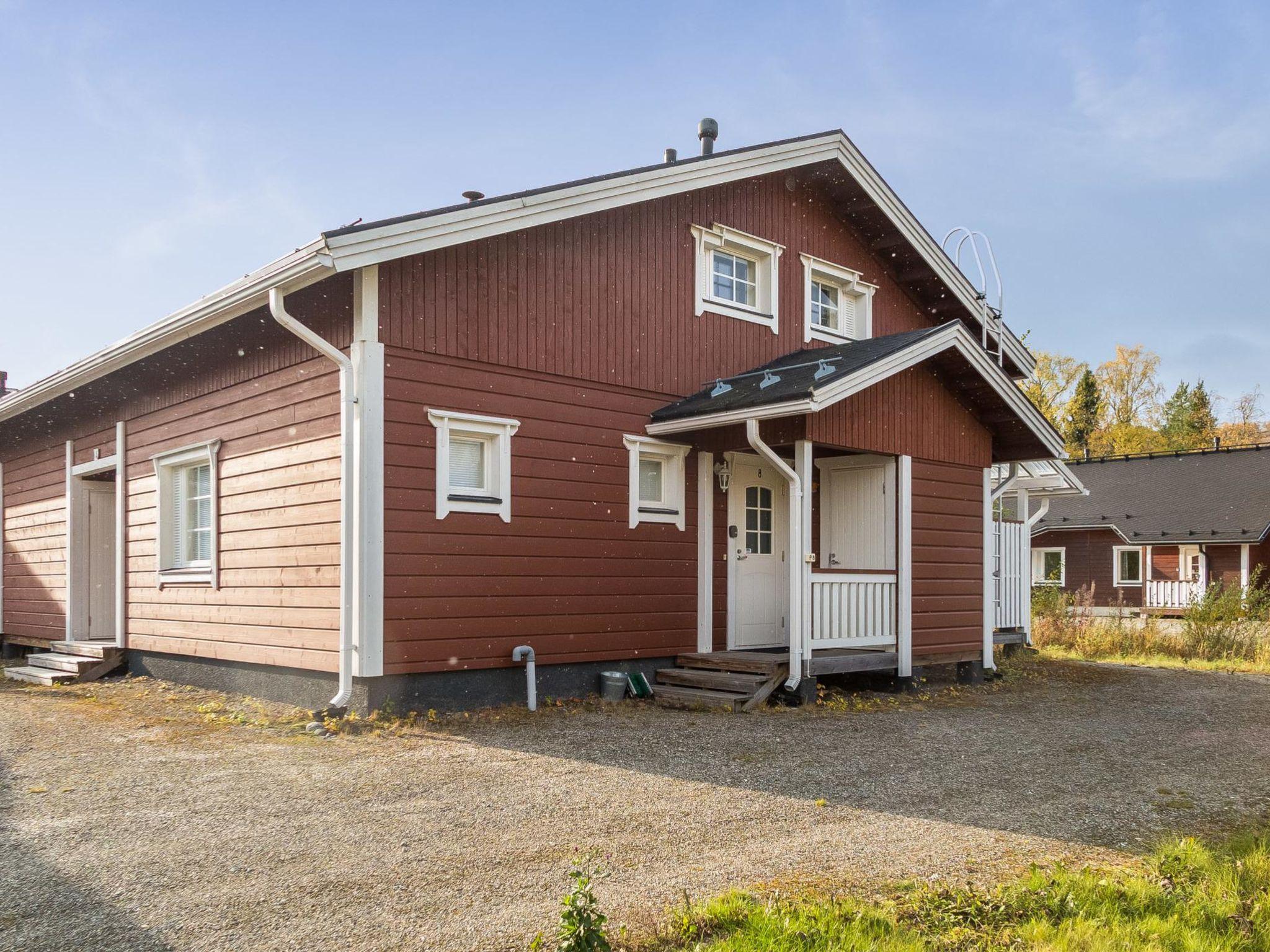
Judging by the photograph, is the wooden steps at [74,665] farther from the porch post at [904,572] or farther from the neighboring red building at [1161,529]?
the neighboring red building at [1161,529]

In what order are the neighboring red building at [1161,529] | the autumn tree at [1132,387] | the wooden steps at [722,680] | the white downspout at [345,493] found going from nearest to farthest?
the white downspout at [345,493] → the wooden steps at [722,680] → the neighboring red building at [1161,529] → the autumn tree at [1132,387]

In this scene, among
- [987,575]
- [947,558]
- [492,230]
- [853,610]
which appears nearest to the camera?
[492,230]

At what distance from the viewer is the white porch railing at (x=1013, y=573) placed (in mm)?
13719

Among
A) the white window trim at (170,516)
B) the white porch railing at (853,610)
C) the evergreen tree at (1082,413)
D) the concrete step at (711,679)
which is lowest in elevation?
the concrete step at (711,679)

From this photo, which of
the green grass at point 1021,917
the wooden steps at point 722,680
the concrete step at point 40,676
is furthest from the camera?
the concrete step at point 40,676

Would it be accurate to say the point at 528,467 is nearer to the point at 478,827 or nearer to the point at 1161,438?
the point at 478,827

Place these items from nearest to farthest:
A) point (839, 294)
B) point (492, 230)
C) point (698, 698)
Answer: point (492, 230)
point (698, 698)
point (839, 294)

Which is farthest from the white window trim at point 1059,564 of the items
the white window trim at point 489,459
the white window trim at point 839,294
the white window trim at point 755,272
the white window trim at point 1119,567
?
Answer: the white window trim at point 489,459

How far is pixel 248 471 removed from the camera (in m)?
9.29

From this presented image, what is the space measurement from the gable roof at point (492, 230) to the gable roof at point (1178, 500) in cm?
1719

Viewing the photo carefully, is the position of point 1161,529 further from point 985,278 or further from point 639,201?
point 639,201

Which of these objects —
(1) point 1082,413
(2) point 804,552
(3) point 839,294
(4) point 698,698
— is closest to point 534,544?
(4) point 698,698

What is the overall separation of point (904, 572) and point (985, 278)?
400 centimetres

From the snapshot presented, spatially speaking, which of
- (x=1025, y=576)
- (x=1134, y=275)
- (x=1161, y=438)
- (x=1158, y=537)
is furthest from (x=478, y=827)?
(x=1134, y=275)
